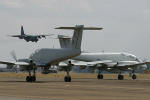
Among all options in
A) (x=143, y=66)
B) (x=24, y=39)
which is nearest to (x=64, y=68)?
(x=143, y=66)

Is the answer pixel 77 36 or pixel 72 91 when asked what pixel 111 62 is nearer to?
pixel 77 36

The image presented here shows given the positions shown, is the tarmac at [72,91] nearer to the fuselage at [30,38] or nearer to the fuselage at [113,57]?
the fuselage at [113,57]

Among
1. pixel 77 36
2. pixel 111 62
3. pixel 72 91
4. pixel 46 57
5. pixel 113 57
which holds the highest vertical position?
pixel 77 36

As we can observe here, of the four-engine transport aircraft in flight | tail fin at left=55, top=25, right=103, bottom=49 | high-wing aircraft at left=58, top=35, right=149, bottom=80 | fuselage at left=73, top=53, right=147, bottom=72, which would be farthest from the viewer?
fuselage at left=73, top=53, right=147, bottom=72

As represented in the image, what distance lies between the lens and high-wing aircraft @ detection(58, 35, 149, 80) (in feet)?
261

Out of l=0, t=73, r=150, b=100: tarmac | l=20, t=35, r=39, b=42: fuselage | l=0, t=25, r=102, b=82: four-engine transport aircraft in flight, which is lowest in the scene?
l=0, t=73, r=150, b=100: tarmac

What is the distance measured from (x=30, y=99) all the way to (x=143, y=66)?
193ft

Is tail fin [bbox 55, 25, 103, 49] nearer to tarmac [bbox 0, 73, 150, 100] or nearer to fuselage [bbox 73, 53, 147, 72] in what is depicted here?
tarmac [bbox 0, 73, 150, 100]

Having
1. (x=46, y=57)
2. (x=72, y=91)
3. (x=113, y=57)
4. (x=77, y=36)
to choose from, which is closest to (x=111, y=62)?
(x=113, y=57)

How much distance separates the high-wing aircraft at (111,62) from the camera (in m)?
79.5

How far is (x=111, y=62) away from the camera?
273 ft

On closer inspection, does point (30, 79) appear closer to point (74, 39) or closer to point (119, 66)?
point (74, 39)

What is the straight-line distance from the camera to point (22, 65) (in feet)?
183

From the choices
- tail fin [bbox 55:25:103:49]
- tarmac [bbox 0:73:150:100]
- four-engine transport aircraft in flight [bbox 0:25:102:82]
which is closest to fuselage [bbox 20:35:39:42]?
tail fin [bbox 55:25:103:49]
